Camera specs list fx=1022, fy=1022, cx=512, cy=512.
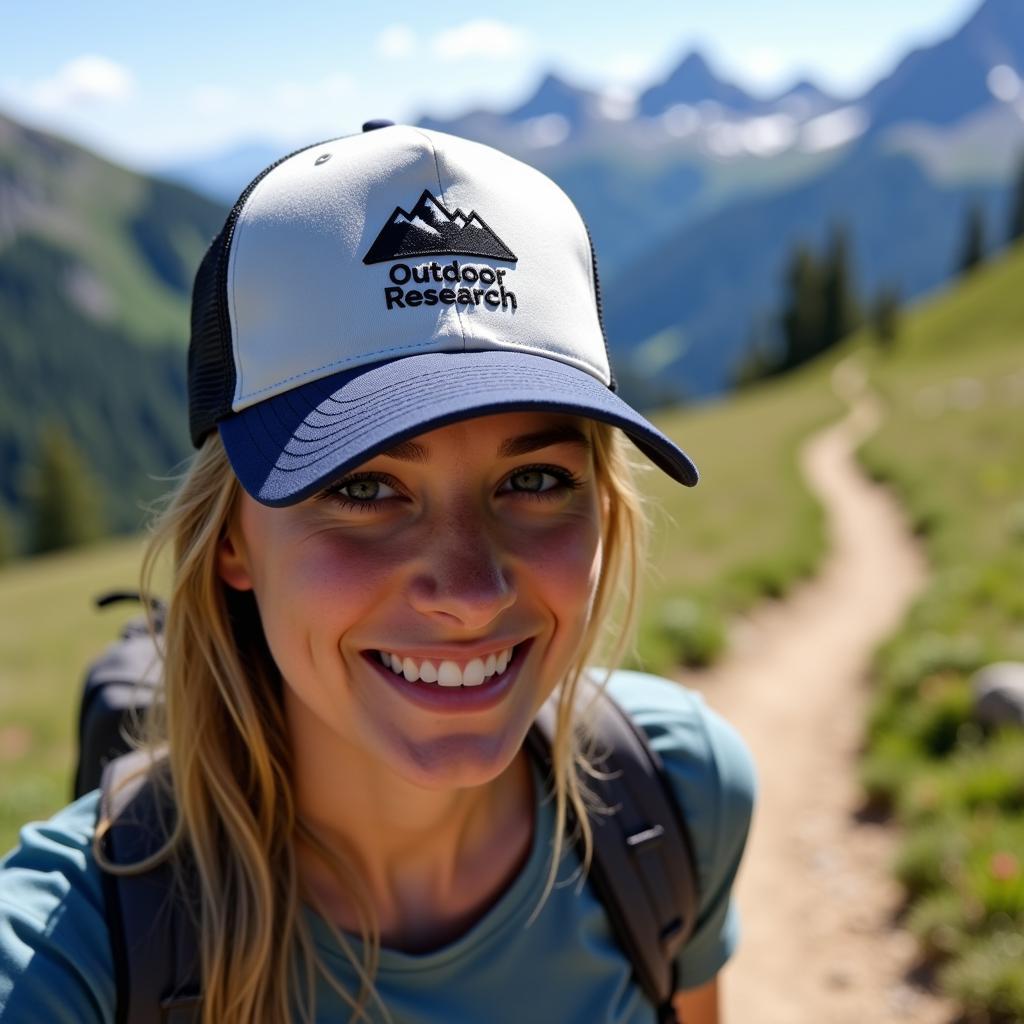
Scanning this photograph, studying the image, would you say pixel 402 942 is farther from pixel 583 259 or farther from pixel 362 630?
pixel 583 259

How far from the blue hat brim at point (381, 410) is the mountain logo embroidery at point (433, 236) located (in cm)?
20

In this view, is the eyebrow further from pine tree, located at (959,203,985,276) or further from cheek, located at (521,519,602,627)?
pine tree, located at (959,203,985,276)

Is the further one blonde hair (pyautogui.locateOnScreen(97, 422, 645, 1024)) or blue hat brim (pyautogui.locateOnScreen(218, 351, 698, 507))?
blonde hair (pyautogui.locateOnScreen(97, 422, 645, 1024))

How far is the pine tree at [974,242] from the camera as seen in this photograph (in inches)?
2938

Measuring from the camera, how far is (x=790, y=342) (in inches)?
2598

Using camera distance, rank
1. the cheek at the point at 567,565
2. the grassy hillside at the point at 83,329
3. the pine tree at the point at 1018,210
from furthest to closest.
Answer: the grassy hillside at the point at 83,329, the pine tree at the point at 1018,210, the cheek at the point at 567,565

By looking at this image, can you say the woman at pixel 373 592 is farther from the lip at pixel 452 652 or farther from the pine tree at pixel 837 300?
the pine tree at pixel 837 300

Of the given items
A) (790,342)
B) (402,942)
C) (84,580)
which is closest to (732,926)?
(402,942)

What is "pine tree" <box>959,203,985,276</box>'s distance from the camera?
74625mm

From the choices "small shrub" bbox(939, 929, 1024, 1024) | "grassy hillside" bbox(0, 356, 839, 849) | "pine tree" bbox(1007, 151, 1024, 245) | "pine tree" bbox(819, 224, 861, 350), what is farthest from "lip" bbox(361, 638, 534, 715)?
"pine tree" bbox(1007, 151, 1024, 245)

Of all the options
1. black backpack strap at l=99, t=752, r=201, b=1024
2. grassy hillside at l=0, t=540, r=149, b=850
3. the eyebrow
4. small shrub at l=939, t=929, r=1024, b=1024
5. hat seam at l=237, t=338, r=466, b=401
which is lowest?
grassy hillside at l=0, t=540, r=149, b=850

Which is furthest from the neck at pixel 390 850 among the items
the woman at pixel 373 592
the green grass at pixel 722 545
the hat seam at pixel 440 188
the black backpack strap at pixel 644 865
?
the hat seam at pixel 440 188

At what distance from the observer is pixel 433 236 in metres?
1.94

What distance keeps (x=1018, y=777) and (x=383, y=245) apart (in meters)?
4.76
